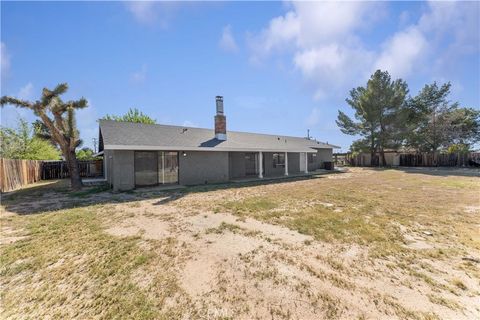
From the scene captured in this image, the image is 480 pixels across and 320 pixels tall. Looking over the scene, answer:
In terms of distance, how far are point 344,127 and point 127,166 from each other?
27.5 m

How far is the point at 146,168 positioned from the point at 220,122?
6.44 m

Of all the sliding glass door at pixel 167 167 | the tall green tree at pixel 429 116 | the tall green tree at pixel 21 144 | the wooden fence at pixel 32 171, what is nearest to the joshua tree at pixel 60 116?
the wooden fence at pixel 32 171

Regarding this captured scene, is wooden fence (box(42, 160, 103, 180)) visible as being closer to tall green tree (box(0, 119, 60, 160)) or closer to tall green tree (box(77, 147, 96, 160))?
tall green tree (box(77, 147, 96, 160))

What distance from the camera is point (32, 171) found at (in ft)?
51.4

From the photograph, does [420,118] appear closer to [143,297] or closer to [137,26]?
[137,26]

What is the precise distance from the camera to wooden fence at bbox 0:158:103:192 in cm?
1139

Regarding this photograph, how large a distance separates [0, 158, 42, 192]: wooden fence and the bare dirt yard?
677cm

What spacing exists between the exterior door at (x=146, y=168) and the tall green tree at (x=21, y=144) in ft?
51.3

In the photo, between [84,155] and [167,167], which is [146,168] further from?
[84,155]

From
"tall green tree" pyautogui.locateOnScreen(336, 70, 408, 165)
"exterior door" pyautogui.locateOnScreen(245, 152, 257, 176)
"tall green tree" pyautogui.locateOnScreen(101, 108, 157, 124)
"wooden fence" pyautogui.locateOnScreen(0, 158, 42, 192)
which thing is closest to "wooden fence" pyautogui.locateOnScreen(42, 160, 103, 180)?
"wooden fence" pyautogui.locateOnScreen(0, 158, 42, 192)

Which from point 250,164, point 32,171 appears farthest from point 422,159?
point 32,171

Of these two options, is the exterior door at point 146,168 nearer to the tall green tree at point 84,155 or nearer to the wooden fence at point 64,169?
the wooden fence at point 64,169

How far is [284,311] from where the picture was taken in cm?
246

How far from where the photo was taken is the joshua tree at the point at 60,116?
36.5 ft
